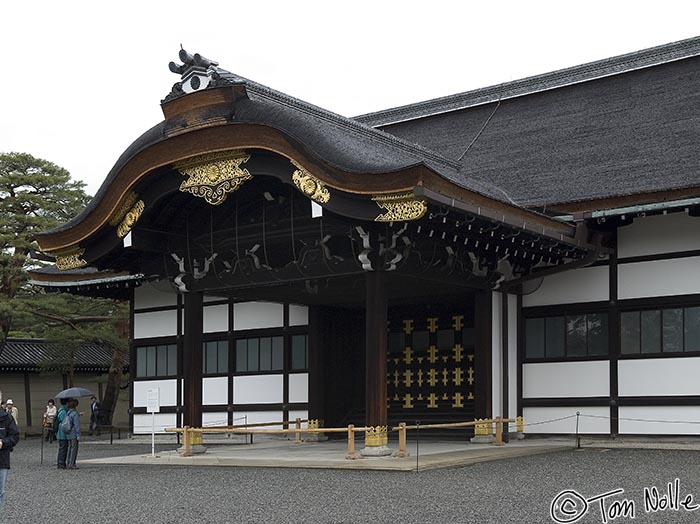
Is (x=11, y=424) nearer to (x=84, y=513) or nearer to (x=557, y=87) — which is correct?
(x=84, y=513)

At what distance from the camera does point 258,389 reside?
2053 centimetres

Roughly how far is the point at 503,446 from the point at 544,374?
176 cm

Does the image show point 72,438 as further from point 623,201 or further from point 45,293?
point 45,293

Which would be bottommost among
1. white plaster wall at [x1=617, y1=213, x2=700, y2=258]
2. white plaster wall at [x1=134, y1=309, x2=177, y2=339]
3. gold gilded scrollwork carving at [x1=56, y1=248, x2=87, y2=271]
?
white plaster wall at [x1=134, y1=309, x2=177, y2=339]

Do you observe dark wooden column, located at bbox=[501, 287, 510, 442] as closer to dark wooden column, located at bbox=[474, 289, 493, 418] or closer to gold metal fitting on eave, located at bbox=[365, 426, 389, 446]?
dark wooden column, located at bbox=[474, 289, 493, 418]

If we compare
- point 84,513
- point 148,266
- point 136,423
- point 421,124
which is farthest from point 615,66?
point 84,513

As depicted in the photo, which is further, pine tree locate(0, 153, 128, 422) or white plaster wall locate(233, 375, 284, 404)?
pine tree locate(0, 153, 128, 422)

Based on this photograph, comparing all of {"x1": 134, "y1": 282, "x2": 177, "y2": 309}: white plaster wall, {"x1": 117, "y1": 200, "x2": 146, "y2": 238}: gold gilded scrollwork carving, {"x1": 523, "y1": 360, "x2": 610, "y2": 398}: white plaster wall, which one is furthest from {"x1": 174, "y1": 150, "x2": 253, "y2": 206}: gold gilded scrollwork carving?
{"x1": 134, "y1": 282, "x2": 177, "y2": 309}: white plaster wall

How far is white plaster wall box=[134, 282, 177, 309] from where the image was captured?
22297 mm

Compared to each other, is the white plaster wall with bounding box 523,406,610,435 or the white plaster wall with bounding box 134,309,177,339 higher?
the white plaster wall with bounding box 134,309,177,339

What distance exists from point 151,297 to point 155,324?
0.64 metres

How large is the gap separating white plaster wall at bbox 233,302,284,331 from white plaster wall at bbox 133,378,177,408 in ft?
8.23

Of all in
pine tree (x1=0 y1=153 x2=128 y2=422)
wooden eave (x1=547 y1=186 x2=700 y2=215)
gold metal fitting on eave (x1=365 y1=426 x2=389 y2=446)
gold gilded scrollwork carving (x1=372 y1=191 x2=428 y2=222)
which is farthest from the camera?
pine tree (x1=0 y1=153 x2=128 y2=422)

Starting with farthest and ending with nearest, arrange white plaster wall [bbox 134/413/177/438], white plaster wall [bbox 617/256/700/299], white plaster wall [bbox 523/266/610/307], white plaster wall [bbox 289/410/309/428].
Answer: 1. white plaster wall [bbox 134/413/177/438]
2. white plaster wall [bbox 289/410/309/428]
3. white plaster wall [bbox 523/266/610/307]
4. white plaster wall [bbox 617/256/700/299]
